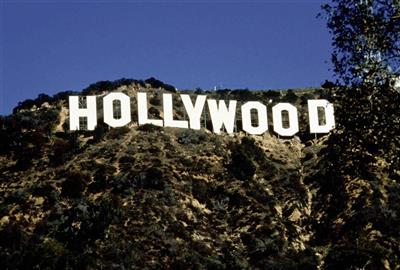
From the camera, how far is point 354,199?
71812mm

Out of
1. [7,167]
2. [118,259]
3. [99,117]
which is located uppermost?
[99,117]

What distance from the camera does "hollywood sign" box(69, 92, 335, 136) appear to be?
268 feet

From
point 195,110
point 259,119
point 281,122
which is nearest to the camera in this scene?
point 195,110


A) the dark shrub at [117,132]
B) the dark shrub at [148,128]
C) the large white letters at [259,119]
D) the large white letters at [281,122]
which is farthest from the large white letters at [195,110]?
the large white letters at [281,122]

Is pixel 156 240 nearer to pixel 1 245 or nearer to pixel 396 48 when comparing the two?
pixel 1 245

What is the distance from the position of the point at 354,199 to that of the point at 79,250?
27.2 metres

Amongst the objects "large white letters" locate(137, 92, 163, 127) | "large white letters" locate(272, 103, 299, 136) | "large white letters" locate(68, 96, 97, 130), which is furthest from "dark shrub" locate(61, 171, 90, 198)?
"large white letters" locate(272, 103, 299, 136)

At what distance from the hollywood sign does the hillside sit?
1489 mm

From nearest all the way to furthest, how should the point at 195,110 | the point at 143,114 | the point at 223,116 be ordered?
the point at 143,114 → the point at 195,110 → the point at 223,116

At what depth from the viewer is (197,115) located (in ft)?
281

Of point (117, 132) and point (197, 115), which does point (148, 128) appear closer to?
point (117, 132)

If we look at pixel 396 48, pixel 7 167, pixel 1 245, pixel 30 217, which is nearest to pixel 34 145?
pixel 7 167

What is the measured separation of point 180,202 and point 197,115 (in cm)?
1698

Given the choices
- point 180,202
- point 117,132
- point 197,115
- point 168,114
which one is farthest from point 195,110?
point 180,202
